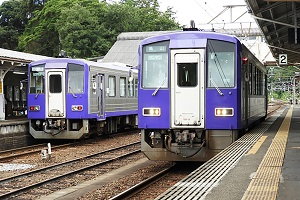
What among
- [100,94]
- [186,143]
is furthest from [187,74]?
[100,94]

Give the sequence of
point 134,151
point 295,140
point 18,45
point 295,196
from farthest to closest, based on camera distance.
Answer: point 18,45 < point 134,151 < point 295,140 < point 295,196

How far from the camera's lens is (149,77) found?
10562mm

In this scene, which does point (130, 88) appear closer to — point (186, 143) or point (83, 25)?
point (186, 143)

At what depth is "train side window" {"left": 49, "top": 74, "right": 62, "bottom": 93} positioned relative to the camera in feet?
56.7

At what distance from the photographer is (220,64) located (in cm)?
1041

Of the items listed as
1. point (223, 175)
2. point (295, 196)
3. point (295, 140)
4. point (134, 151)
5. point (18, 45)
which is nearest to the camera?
point (295, 196)

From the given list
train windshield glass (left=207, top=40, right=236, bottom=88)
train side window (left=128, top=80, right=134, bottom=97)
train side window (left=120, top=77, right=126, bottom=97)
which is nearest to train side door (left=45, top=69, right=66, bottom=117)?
train side window (left=120, top=77, right=126, bottom=97)

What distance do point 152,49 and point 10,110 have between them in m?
15.1

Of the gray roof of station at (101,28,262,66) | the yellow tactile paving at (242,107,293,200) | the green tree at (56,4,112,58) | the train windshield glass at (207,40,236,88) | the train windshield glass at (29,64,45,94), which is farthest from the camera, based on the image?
the green tree at (56,4,112,58)

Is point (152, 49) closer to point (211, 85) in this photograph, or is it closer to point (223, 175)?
point (211, 85)

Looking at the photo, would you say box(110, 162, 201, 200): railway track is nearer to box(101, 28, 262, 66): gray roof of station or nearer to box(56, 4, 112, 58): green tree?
box(101, 28, 262, 66): gray roof of station

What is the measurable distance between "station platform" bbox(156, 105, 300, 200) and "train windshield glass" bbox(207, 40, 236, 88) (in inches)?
62.2

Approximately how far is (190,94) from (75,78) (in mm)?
7942

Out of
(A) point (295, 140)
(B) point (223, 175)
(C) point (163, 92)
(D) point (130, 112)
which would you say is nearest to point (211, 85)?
(C) point (163, 92)
